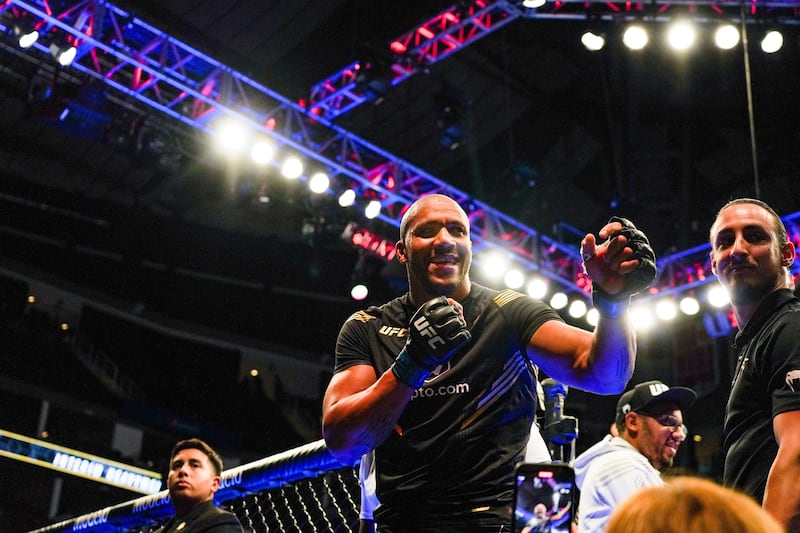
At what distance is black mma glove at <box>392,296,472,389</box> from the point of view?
2.04m

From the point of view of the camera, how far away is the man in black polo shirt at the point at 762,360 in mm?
2180

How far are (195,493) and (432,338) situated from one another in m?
2.72

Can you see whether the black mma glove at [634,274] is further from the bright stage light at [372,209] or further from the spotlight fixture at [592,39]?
the bright stage light at [372,209]

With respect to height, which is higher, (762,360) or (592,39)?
(592,39)

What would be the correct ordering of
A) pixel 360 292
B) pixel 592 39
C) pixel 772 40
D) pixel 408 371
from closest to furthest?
pixel 408 371 < pixel 772 40 < pixel 592 39 < pixel 360 292

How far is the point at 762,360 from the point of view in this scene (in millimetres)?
2424

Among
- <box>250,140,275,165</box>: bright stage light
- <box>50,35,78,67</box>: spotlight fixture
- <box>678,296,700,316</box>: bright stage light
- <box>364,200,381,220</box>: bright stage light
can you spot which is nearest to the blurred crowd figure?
<box>50,35,78,67</box>: spotlight fixture

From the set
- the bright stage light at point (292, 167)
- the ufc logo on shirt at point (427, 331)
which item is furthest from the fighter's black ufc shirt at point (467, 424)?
the bright stage light at point (292, 167)

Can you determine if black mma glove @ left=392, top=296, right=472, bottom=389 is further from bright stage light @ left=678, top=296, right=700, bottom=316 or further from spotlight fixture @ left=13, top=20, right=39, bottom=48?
bright stage light @ left=678, top=296, right=700, bottom=316

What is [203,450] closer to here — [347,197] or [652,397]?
[652,397]

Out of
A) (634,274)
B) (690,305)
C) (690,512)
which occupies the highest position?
(690,305)

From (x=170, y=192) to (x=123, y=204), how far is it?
1143 mm

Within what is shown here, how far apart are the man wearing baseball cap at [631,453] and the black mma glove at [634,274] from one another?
1.72m

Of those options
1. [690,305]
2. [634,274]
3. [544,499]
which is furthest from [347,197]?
[544,499]
